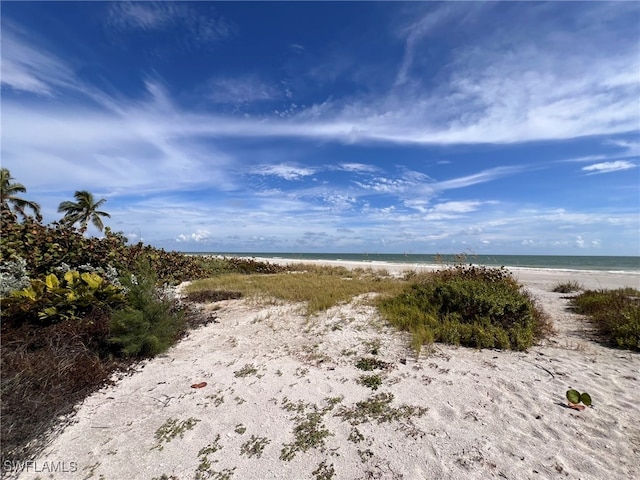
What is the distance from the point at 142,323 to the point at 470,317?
586 cm

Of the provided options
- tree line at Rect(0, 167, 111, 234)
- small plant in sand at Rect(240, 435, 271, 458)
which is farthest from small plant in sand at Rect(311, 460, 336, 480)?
tree line at Rect(0, 167, 111, 234)

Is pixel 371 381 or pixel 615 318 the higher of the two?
pixel 615 318

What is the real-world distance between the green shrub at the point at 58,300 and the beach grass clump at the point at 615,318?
874 cm

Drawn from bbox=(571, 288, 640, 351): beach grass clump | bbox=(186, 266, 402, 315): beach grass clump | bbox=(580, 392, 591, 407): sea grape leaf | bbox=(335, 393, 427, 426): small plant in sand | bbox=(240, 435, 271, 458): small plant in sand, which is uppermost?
bbox=(186, 266, 402, 315): beach grass clump

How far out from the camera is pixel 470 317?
21.3 feet

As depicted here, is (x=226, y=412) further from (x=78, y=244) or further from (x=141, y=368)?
(x=78, y=244)

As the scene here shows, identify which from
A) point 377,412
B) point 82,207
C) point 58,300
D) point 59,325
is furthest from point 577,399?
point 82,207

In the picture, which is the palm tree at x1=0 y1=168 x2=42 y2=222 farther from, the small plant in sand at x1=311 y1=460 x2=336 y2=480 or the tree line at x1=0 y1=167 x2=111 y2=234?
the small plant in sand at x1=311 y1=460 x2=336 y2=480

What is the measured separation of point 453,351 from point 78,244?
9.30 metres

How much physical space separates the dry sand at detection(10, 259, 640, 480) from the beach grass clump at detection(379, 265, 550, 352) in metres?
0.30

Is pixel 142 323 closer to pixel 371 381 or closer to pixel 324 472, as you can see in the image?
pixel 371 381

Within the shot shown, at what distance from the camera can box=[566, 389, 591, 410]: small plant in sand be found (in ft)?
11.6

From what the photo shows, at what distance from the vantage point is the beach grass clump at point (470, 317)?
222 inches

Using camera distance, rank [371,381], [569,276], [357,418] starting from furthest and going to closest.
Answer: [569,276] → [371,381] → [357,418]
